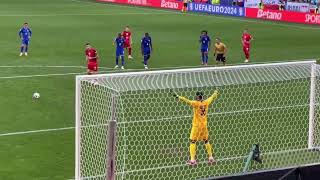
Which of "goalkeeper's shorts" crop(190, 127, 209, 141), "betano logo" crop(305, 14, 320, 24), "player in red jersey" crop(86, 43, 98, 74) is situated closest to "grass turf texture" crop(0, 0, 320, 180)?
"player in red jersey" crop(86, 43, 98, 74)

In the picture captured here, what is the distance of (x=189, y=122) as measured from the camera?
18125 millimetres

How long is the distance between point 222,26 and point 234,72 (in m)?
32.4

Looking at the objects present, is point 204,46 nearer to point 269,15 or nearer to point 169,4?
point 269,15

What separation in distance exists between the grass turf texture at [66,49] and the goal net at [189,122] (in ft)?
3.99

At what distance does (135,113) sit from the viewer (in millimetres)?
16016

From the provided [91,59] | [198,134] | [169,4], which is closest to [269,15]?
[169,4]

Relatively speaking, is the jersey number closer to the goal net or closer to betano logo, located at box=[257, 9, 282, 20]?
the goal net

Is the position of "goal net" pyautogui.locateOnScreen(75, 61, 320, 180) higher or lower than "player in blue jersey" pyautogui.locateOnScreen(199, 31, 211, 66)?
lower

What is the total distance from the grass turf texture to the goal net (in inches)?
47.9

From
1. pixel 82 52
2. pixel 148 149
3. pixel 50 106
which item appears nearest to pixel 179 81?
pixel 148 149

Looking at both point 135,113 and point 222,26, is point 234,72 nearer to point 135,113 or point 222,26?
point 135,113

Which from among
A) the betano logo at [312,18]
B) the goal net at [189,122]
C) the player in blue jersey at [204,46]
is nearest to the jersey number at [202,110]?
the goal net at [189,122]

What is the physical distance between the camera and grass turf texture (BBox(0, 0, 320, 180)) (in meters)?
16.0

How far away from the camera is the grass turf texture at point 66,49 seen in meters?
16.0
